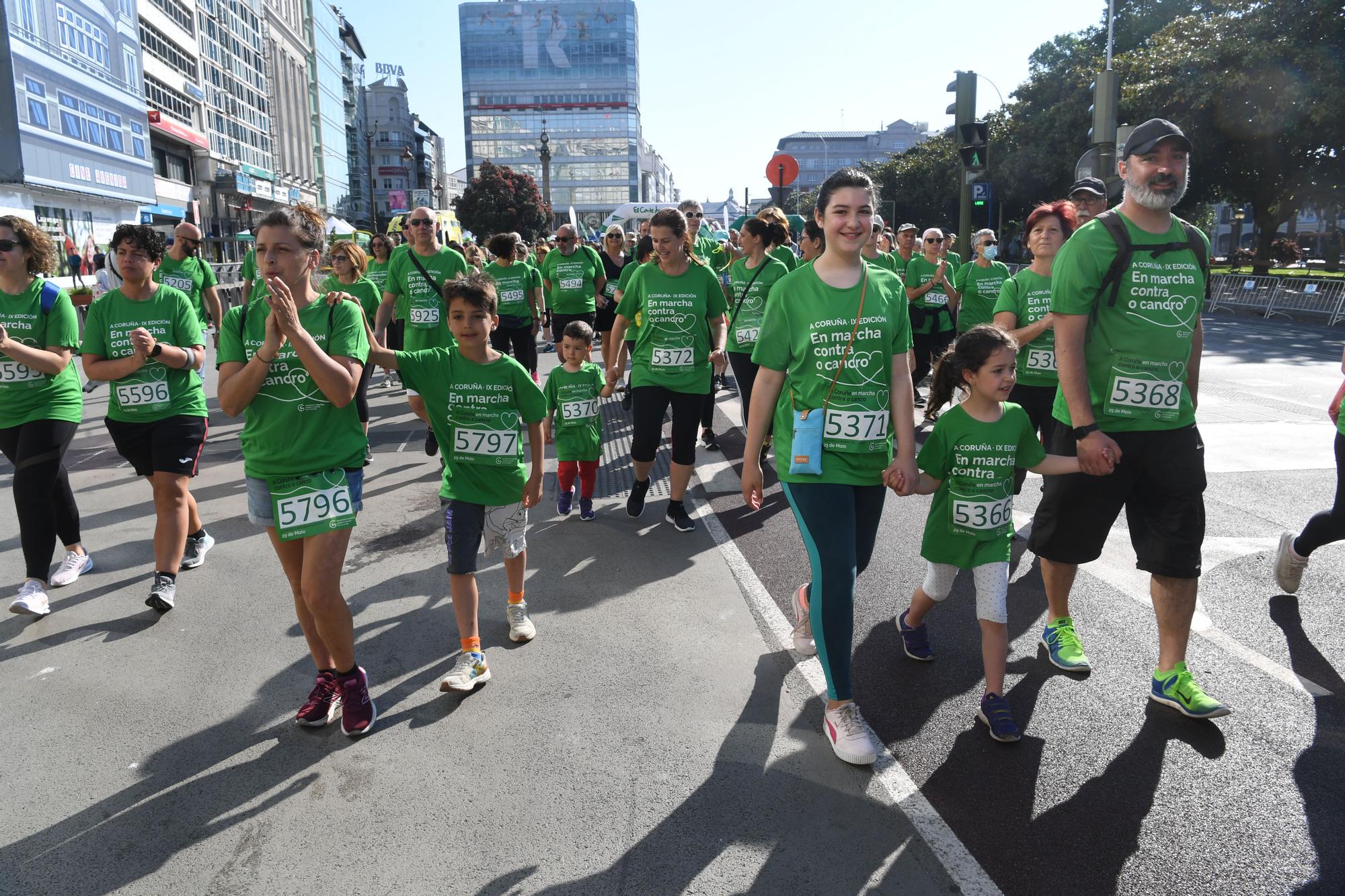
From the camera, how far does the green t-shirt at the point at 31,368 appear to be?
192 inches

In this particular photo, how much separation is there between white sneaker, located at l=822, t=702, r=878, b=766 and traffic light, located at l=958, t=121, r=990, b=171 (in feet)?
35.5

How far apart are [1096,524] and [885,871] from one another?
1.72 metres

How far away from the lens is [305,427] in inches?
139

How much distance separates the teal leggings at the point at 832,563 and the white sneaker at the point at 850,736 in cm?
6

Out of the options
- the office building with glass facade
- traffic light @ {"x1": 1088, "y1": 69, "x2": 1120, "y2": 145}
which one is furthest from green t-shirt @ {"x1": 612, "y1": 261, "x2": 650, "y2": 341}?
the office building with glass facade

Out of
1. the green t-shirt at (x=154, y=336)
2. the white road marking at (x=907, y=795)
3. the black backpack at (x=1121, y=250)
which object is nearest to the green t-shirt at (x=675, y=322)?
the white road marking at (x=907, y=795)

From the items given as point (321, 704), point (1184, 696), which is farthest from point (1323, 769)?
point (321, 704)

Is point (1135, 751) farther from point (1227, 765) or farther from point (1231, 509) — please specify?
point (1231, 509)

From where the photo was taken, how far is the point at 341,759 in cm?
345

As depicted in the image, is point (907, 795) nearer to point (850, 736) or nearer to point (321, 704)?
point (850, 736)

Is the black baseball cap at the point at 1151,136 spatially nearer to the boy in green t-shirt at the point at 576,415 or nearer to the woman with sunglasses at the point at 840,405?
the woman with sunglasses at the point at 840,405

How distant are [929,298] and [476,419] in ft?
22.3

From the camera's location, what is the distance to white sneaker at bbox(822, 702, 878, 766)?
3.28 m

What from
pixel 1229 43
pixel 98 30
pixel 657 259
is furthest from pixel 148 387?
pixel 98 30
